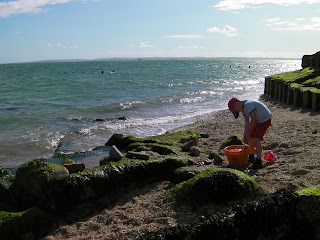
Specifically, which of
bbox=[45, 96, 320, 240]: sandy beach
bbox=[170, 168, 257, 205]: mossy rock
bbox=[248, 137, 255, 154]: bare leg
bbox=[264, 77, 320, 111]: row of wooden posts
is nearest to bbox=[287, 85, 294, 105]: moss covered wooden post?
bbox=[264, 77, 320, 111]: row of wooden posts

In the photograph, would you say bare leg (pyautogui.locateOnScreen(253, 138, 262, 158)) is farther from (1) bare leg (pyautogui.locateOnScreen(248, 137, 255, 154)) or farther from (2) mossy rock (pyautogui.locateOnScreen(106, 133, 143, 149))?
(2) mossy rock (pyautogui.locateOnScreen(106, 133, 143, 149))

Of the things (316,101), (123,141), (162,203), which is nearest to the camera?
(162,203)

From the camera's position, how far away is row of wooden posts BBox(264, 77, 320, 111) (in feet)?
43.3

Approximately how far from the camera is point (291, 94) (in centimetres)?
1648

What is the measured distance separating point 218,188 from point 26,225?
2.94 metres

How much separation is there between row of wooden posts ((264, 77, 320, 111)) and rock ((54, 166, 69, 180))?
35.0 ft

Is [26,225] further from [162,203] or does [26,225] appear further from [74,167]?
[162,203]

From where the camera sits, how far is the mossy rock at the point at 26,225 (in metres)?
5.03

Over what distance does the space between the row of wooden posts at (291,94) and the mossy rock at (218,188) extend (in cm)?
932

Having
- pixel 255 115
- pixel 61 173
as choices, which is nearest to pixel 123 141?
pixel 255 115

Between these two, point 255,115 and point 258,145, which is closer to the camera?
point 255,115

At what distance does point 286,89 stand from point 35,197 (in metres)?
15.2

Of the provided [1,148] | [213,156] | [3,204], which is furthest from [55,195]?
[1,148]

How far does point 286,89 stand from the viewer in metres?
17.8
